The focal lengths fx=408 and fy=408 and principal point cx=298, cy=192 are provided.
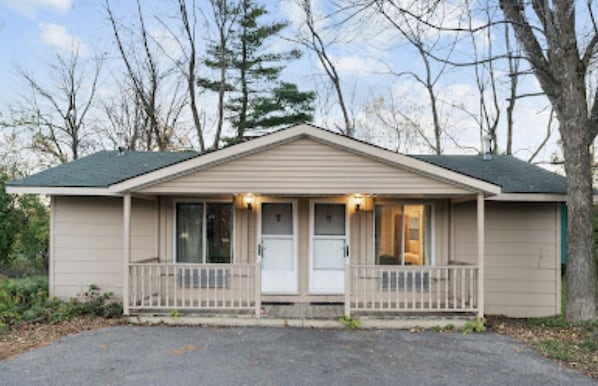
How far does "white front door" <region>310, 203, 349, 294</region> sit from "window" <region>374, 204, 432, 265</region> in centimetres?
69

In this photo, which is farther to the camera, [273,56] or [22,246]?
[273,56]

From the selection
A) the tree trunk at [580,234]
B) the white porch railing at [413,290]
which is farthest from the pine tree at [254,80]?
the tree trunk at [580,234]

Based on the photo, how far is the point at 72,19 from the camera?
54.6 ft

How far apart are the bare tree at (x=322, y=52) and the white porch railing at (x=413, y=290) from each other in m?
11.8

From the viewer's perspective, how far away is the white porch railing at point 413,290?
6.80 meters

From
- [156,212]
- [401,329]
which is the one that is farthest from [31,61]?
[401,329]

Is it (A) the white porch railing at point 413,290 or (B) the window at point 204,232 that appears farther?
(B) the window at point 204,232

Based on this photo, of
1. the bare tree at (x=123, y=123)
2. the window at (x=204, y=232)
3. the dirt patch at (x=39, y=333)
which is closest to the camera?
the dirt patch at (x=39, y=333)

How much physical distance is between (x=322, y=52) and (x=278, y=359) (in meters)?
15.9

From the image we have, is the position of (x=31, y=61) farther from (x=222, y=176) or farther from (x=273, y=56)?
(x=222, y=176)

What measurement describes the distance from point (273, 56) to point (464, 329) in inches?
558

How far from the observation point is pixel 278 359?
516 cm

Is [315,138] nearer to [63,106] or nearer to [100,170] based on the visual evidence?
[100,170]

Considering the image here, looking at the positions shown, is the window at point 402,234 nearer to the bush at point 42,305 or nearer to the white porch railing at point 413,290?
the white porch railing at point 413,290
